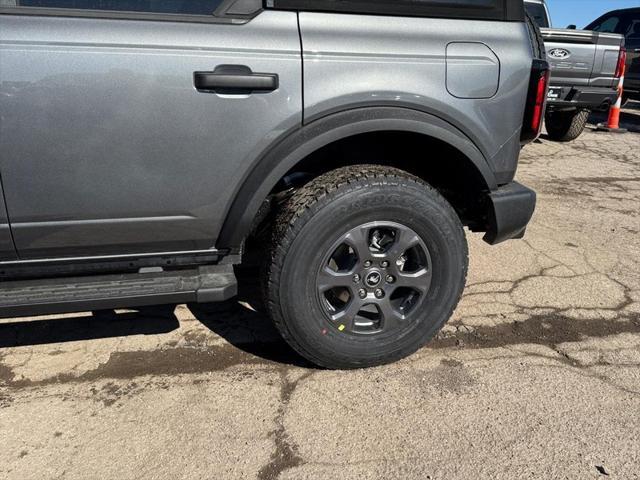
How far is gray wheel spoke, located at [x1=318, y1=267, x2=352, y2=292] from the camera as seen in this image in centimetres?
252

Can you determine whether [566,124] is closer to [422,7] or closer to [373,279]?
[422,7]

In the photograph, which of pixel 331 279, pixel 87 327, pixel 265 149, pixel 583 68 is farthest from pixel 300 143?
pixel 583 68

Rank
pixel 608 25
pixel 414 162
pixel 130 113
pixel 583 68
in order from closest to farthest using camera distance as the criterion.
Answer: pixel 130 113, pixel 414 162, pixel 583 68, pixel 608 25

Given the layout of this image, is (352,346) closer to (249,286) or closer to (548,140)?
(249,286)

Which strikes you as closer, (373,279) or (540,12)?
(373,279)

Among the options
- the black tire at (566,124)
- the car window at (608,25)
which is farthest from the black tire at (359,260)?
the car window at (608,25)

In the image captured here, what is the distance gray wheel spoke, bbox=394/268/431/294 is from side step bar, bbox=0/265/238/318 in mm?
787

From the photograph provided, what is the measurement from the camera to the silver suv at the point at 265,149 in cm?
211

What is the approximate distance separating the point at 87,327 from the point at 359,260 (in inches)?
63.7

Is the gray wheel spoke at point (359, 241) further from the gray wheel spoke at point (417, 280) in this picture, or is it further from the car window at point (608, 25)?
the car window at point (608, 25)

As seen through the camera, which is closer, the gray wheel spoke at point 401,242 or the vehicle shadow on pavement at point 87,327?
the gray wheel spoke at point 401,242

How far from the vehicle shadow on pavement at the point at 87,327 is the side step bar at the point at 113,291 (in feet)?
2.42

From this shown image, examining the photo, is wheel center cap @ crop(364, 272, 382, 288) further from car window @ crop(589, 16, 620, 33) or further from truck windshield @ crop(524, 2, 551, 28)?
car window @ crop(589, 16, 620, 33)

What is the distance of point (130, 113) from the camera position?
215 cm
